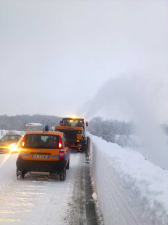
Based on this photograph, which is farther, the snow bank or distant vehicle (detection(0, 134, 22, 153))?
distant vehicle (detection(0, 134, 22, 153))

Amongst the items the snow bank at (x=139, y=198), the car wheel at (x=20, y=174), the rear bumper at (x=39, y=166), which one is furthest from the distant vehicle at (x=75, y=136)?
the snow bank at (x=139, y=198)

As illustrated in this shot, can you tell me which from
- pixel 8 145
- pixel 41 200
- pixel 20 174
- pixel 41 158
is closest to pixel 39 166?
pixel 41 158

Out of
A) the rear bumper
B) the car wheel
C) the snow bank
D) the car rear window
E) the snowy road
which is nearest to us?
the snow bank

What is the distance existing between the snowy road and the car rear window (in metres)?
1.19

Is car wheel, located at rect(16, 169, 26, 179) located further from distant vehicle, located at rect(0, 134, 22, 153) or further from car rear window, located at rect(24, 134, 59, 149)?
distant vehicle, located at rect(0, 134, 22, 153)

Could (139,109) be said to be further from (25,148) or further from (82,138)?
(25,148)

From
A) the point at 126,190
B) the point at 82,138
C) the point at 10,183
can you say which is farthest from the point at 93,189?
the point at 82,138

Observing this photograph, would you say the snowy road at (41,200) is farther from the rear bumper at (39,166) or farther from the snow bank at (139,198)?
the snow bank at (139,198)

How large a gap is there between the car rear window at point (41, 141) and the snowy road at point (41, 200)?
1.19m

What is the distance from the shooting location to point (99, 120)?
299ft

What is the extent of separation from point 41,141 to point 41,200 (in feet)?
9.13

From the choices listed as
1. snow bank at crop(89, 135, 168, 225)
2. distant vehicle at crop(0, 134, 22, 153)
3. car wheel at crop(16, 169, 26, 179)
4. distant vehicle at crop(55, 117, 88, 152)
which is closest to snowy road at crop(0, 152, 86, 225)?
car wheel at crop(16, 169, 26, 179)

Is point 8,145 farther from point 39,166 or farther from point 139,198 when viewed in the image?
point 139,198

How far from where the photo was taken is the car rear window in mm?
8219
